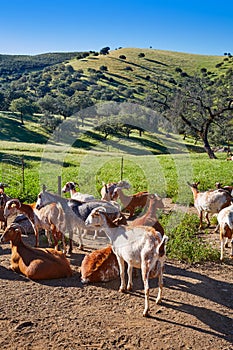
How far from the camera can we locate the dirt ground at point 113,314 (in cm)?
621

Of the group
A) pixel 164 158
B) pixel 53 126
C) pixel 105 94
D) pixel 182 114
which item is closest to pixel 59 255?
pixel 164 158

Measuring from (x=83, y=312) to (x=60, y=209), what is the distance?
143 inches

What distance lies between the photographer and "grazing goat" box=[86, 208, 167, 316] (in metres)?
7.07

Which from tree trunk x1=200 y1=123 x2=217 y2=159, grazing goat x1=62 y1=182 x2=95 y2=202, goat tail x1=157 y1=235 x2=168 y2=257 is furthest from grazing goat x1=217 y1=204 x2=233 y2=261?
tree trunk x1=200 y1=123 x2=217 y2=159

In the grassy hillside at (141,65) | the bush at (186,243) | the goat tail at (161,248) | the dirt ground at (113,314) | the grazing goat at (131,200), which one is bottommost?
the dirt ground at (113,314)

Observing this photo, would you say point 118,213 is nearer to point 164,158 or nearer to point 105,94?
point 164,158

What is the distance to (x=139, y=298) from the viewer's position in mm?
7684

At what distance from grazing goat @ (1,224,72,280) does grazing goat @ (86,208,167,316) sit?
3.83 feet

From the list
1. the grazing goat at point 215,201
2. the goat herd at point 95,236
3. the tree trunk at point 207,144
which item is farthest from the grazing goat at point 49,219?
the tree trunk at point 207,144

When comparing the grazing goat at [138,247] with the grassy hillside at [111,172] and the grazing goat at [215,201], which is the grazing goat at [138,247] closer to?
the grazing goat at [215,201]

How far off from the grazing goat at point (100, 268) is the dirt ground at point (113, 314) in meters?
0.14

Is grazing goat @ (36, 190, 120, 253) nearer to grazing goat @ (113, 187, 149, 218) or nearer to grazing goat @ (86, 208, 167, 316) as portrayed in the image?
grazing goat @ (86, 208, 167, 316)

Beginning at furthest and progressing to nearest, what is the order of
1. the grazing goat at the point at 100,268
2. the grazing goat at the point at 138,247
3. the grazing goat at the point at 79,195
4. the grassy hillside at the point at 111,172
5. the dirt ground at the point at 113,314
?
the grassy hillside at the point at 111,172 < the grazing goat at the point at 79,195 < the grazing goat at the point at 100,268 < the grazing goat at the point at 138,247 < the dirt ground at the point at 113,314

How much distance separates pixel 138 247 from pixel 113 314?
1.32 m
